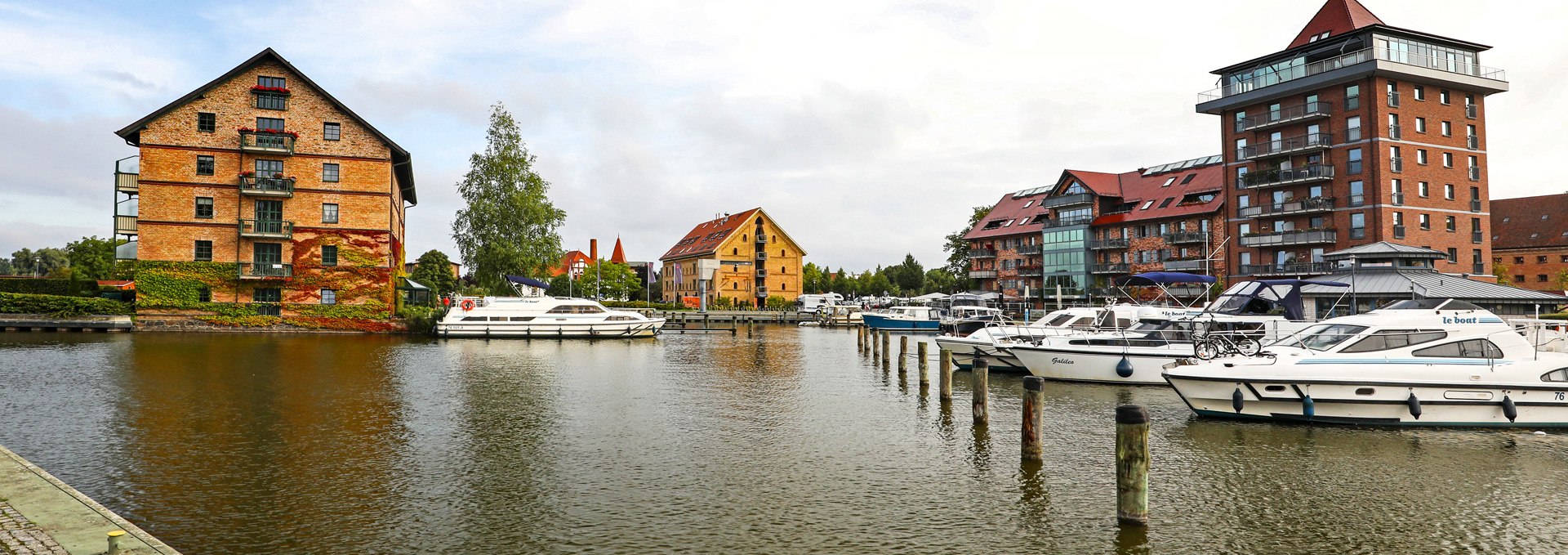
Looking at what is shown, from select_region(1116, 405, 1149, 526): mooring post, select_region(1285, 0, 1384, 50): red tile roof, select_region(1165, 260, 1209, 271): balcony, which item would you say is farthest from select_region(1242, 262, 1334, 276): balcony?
select_region(1116, 405, 1149, 526): mooring post

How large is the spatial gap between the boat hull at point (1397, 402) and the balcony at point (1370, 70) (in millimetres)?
44584

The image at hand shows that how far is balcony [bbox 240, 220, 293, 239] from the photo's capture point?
50.2 metres

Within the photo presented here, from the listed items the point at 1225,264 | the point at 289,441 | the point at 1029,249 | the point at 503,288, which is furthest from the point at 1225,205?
the point at 289,441

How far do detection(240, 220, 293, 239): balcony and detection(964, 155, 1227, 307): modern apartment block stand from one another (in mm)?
55088

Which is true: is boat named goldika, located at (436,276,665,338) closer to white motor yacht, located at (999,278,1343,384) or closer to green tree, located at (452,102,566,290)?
green tree, located at (452,102,566,290)

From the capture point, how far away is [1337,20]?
58.1m

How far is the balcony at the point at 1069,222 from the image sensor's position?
77.4 m

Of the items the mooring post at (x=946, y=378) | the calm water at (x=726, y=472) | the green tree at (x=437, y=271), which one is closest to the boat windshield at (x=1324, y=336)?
the calm water at (x=726, y=472)

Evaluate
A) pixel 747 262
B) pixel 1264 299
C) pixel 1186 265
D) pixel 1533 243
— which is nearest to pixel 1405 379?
pixel 1264 299

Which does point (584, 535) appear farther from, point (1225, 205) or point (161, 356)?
point (1225, 205)

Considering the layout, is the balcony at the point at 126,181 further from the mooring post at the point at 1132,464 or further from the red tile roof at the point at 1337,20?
the red tile roof at the point at 1337,20

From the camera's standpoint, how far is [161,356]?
32344 mm

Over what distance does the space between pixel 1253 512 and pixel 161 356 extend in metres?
36.3

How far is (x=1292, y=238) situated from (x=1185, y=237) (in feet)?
32.8
